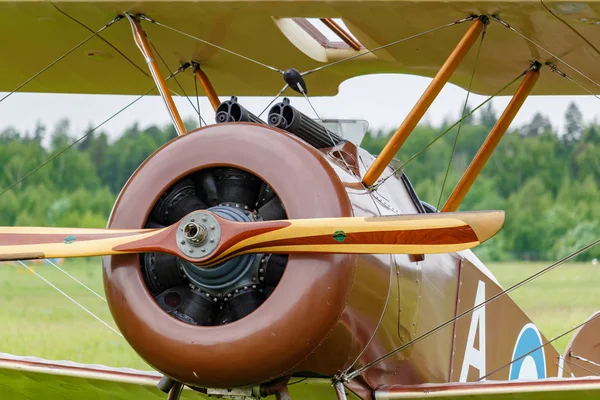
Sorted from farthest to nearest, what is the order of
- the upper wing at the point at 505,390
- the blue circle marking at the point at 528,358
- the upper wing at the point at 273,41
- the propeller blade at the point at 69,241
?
the blue circle marking at the point at 528,358 < the upper wing at the point at 273,41 < the upper wing at the point at 505,390 < the propeller blade at the point at 69,241

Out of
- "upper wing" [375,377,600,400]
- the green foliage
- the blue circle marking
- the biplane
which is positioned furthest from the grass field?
"upper wing" [375,377,600,400]

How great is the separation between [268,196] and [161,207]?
45 centimetres

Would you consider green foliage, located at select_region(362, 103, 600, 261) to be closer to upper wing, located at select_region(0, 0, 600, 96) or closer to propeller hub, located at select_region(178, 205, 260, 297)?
upper wing, located at select_region(0, 0, 600, 96)

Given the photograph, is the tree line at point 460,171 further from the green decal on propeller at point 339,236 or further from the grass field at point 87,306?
the green decal on propeller at point 339,236

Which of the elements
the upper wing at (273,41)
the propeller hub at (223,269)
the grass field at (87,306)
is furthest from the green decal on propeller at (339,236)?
the grass field at (87,306)

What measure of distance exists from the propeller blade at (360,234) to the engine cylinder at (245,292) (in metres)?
0.10

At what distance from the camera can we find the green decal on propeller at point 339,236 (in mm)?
4277

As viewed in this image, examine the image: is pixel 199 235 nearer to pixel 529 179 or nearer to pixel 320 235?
pixel 320 235

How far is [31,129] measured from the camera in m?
25.7

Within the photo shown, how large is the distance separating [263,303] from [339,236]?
0.40 m

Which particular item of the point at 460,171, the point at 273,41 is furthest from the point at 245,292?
the point at 460,171

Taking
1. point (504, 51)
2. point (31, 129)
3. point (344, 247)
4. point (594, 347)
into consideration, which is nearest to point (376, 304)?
point (344, 247)

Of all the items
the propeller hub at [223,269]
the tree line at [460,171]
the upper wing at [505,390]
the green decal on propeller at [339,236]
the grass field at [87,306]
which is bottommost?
the upper wing at [505,390]

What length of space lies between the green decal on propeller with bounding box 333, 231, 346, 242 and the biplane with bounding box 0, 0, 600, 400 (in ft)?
0.08
